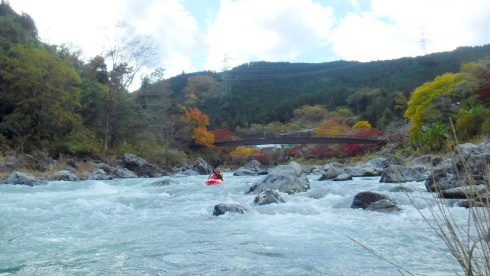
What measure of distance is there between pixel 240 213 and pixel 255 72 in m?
76.5

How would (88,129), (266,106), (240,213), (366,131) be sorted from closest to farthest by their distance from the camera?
1. (240,213)
2. (88,129)
3. (366,131)
4. (266,106)

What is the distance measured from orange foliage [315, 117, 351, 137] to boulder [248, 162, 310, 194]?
74.9 feet

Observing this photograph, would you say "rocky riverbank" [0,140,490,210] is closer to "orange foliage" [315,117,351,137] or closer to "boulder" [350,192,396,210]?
"boulder" [350,192,396,210]

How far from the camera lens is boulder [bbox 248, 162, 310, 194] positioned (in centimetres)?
976

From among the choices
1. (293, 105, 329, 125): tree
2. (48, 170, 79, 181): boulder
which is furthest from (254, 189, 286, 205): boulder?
(293, 105, 329, 125): tree

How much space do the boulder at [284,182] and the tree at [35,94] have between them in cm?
1198

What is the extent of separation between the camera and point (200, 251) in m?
4.23

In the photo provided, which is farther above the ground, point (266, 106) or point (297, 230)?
point (266, 106)

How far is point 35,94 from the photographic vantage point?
17.8 metres

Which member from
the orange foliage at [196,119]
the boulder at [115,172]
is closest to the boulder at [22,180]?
the boulder at [115,172]

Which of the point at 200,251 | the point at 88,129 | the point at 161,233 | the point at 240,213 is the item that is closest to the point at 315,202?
the point at 240,213

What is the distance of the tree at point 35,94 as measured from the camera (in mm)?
17375

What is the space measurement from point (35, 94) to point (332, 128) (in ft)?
90.4

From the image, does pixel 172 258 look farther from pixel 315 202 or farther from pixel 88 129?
pixel 88 129
